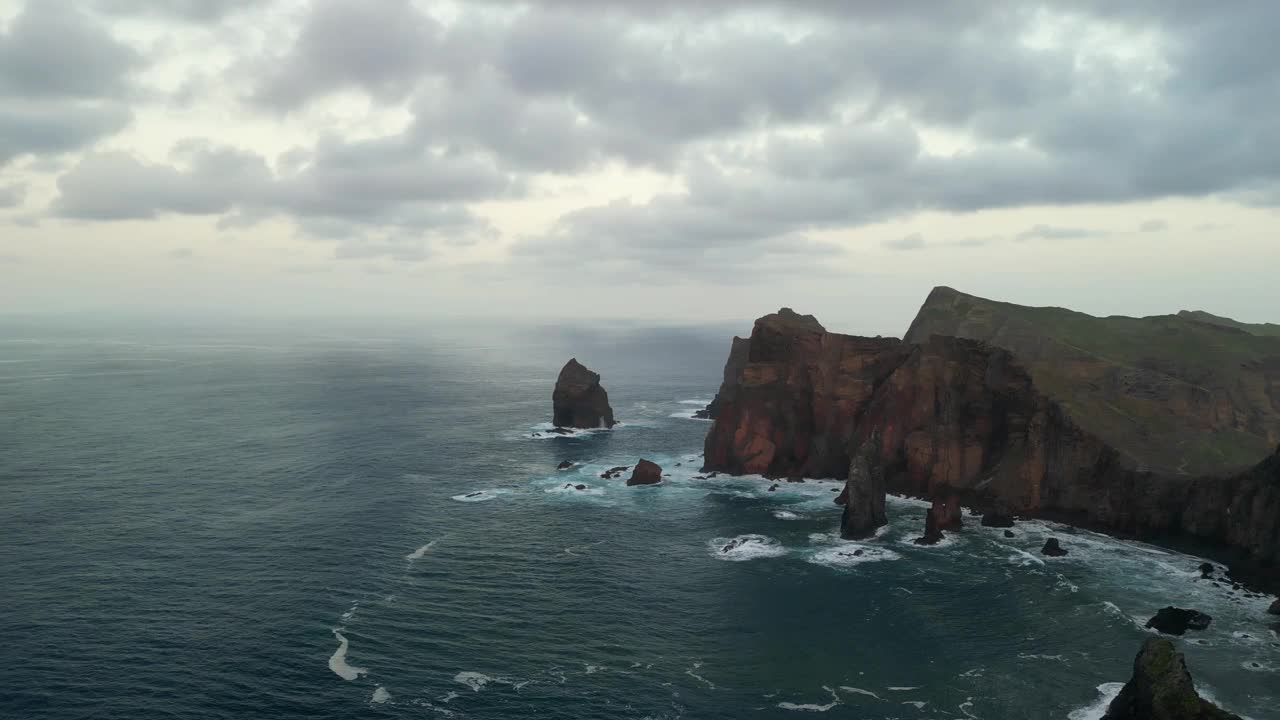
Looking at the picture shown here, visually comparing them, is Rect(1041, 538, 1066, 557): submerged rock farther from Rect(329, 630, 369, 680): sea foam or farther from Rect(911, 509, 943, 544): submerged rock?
Rect(329, 630, 369, 680): sea foam

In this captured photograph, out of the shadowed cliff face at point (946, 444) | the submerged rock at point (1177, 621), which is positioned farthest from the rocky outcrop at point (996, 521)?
the submerged rock at point (1177, 621)

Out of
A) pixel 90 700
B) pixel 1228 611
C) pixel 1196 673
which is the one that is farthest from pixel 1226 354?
pixel 90 700

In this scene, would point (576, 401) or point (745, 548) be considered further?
point (576, 401)

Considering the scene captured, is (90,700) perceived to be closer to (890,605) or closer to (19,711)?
(19,711)

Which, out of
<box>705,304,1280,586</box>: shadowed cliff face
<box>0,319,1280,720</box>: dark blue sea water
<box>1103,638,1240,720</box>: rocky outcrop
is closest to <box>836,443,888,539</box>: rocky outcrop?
<box>705,304,1280,586</box>: shadowed cliff face

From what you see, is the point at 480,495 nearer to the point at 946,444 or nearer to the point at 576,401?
the point at 576,401

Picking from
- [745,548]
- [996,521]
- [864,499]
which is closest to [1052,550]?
[996,521]
